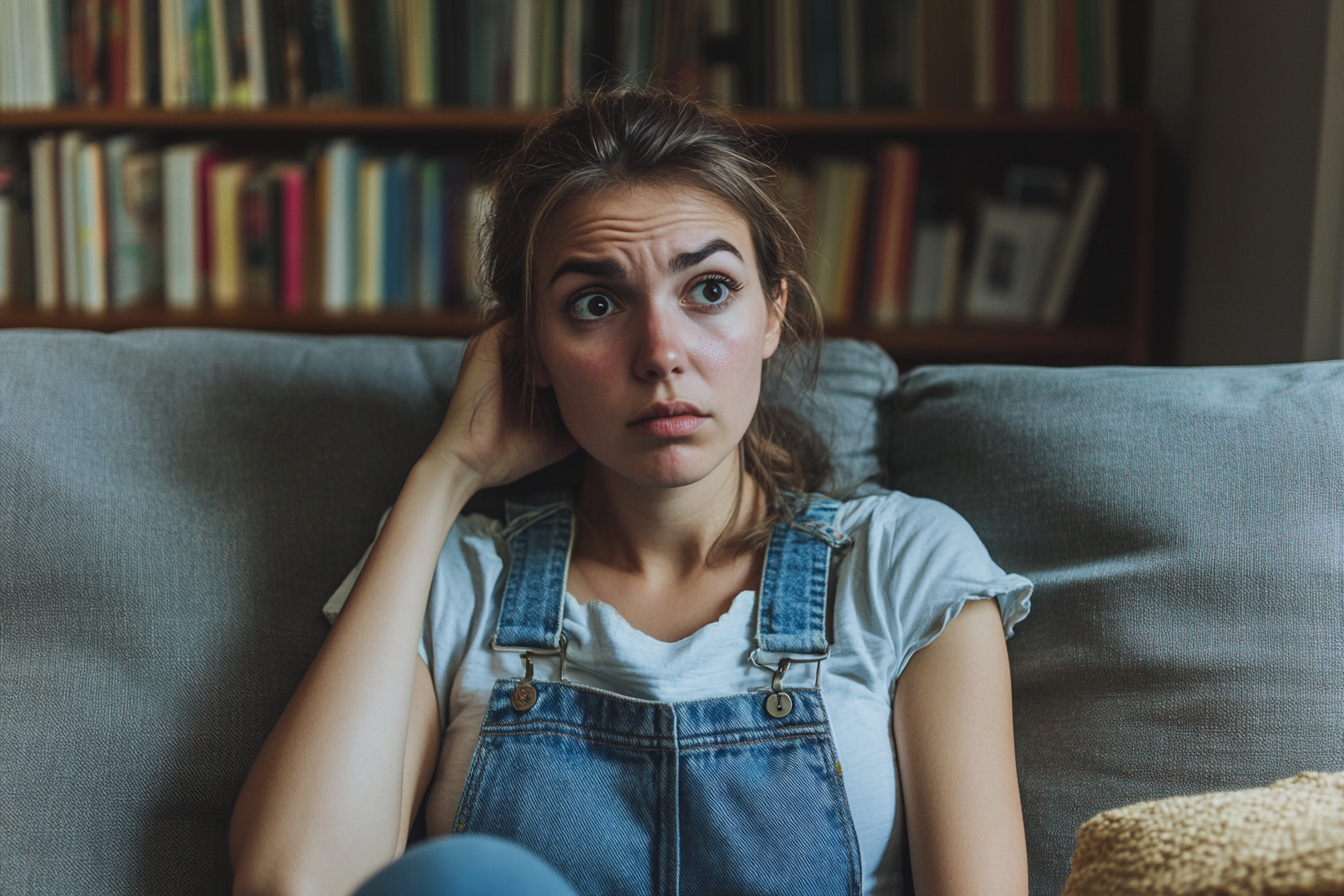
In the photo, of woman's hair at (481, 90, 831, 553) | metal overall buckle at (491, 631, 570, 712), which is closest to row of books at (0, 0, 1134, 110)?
woman's hair at (481, 90, 831, 553)

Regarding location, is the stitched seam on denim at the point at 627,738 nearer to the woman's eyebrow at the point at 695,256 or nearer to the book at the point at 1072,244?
the woman's eyebrow at the point at 695,256

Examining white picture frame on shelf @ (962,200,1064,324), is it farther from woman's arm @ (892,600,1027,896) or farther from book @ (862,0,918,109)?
woman's arm @ (892,600,1027,896)

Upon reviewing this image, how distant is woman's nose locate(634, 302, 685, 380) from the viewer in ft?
3.12

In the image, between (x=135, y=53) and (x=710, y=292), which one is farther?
(x=135, y=53)

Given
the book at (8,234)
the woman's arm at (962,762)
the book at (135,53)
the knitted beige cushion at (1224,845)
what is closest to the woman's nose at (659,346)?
the woman's arm at (962,762)

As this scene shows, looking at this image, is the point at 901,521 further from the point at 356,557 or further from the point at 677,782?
the point at 356,557

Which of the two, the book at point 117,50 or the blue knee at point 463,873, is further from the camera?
the book at point 117,50

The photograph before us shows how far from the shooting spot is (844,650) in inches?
38.9

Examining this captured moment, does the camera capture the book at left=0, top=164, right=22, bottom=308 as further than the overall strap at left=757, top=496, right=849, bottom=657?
Yes

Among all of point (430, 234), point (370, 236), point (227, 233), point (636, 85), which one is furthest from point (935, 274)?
point (227, 233)

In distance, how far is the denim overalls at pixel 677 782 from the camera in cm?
91

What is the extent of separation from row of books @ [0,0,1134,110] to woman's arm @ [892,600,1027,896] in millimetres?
1399

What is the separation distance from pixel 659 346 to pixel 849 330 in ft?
4.22

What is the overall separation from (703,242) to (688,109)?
172mm
